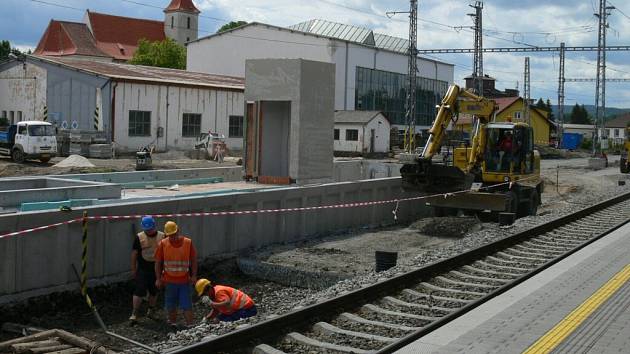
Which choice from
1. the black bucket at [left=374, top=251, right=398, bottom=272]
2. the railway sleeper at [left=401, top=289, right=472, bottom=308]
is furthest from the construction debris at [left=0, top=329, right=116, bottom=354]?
the black bucket at [left=374, top=251, right=398, bottom=272]

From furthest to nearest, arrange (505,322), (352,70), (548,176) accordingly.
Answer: (352,70)
(548,176)
(505,322)

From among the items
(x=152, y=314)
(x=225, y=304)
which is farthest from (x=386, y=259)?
(x=225, y=304)

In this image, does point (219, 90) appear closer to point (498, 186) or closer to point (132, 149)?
point (132, 149)

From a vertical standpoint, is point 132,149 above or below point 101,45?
below

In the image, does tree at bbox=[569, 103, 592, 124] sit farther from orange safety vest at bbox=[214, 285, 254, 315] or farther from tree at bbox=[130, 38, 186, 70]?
orange safety vest at bbox=[214, 285, 254, 315]

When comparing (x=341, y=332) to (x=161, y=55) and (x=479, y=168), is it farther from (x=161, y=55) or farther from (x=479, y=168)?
(x=161, y=55)

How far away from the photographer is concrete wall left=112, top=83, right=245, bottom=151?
156 feet

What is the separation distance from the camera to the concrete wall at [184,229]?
1133cm

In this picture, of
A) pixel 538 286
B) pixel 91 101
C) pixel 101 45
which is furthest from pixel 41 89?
pixel 101 45

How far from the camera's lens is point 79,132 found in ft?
147

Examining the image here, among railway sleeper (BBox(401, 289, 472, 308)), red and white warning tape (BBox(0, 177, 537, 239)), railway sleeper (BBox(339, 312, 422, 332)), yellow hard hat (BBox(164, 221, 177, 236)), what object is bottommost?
railway sleeper (BBox(339, 312, 422, 332))

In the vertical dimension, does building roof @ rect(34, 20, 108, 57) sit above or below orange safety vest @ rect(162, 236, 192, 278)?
above

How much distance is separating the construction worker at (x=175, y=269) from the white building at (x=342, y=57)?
6265 centimetres

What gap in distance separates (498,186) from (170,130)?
32169 mm
